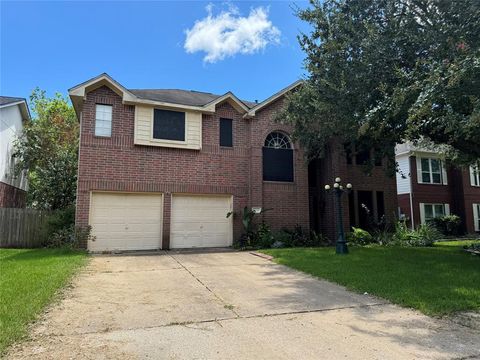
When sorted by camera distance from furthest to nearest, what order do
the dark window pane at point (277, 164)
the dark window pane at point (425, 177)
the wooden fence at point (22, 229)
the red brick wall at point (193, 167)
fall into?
the dark window pane at point (425, 177) → the dark window pane at point (277, 164) → the wooden fence at point (22, 229) → the red brick wall at point (193, 167)

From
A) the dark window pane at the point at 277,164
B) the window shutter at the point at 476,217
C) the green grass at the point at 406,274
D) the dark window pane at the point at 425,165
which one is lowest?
the green grass at the point at 406,274

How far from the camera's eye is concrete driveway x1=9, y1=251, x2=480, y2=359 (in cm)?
397

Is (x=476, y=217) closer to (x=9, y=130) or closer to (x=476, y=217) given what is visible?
(x=476, y=217)

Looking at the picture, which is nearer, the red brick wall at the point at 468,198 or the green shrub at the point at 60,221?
the green shrub at the point at 60,221

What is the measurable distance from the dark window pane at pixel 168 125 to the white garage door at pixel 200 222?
245 centimetres

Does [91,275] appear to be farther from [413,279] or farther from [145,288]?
[413,279]

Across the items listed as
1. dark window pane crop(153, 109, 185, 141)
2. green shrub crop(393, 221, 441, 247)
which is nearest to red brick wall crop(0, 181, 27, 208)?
dark window pane crop(153, 109, 185, 141)

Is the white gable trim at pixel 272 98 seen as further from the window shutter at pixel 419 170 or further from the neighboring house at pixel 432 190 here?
the window shutter at pixel 419 170

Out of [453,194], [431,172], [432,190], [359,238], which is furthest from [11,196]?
[453,194]

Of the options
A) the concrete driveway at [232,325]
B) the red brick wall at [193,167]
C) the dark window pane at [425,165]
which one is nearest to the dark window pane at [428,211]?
the dark window pane at [425,165]

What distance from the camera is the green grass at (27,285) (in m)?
4.51

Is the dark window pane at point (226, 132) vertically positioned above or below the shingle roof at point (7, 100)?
below

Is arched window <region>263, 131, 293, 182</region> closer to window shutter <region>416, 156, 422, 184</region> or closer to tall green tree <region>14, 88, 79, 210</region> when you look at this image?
tall green tree <region>14, 88, 79, 210</region>

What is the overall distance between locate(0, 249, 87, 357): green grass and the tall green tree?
7692 millimetres
